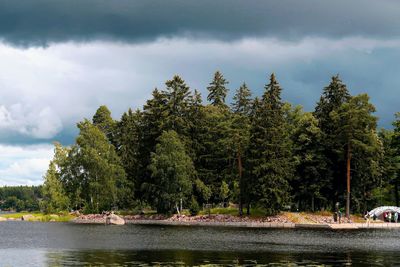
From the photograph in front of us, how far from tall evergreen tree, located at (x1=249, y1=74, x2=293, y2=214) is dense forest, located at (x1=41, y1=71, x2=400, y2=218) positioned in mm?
179

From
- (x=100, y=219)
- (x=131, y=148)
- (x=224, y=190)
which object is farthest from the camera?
(x=131, y=148)

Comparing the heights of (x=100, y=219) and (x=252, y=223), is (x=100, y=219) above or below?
below

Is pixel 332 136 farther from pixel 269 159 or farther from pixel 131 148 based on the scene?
pixel 131 148

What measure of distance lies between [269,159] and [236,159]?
13.0 metres

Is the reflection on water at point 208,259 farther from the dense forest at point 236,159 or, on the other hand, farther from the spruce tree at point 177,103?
the spruce tree at point 177,103

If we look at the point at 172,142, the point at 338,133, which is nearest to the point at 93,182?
the point at 172,142

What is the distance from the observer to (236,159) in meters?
110

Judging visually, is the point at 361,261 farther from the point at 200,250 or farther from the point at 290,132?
the point at 290,132

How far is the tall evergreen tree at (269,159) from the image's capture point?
95750mm

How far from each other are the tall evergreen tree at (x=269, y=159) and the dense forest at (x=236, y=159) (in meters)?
0.18

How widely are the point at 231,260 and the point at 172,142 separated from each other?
225 feet

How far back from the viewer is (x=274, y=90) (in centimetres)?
10756

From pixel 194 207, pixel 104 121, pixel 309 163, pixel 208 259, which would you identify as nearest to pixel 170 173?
pixel 194 207

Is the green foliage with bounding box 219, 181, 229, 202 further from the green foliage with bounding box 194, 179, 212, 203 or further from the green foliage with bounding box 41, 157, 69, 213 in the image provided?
the green foliage with bounding box 41, 157, 69, 213
